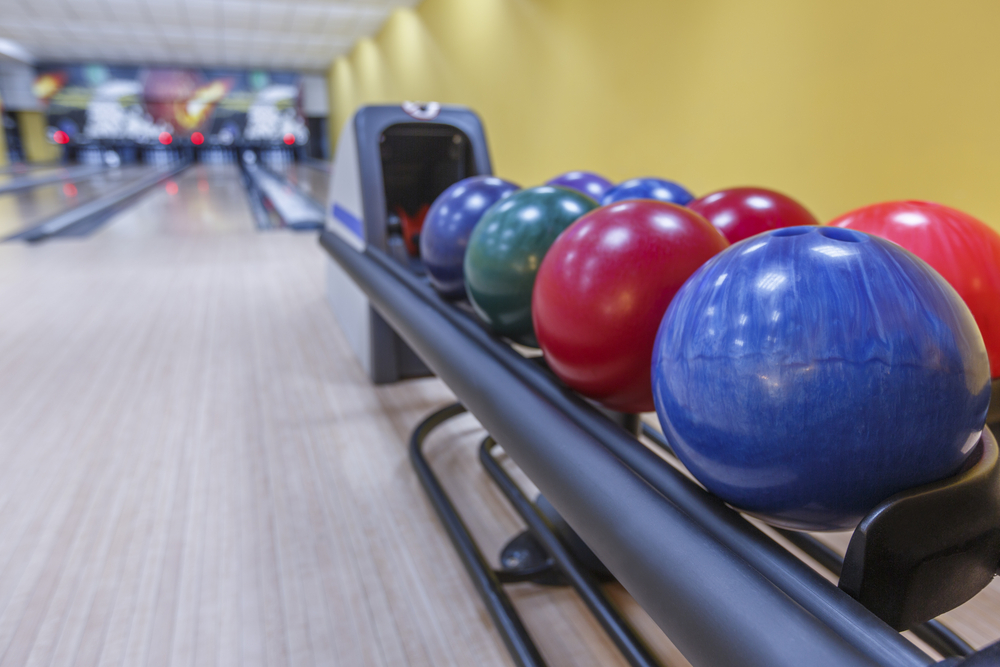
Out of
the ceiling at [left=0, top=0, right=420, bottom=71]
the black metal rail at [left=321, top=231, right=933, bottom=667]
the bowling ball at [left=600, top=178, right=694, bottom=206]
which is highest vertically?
the ceiling at [left=0, top=0, right=420, bottom=71]

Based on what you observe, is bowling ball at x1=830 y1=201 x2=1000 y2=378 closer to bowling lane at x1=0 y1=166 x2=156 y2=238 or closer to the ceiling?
bowling lane at x1=0 y1=166 x2=156 y2=238

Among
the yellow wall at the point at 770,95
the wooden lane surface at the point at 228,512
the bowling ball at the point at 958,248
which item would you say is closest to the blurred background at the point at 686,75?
the yellow wall at the point at 770,95

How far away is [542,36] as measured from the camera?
13.8 feet

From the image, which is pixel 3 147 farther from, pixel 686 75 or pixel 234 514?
pixel 234 514

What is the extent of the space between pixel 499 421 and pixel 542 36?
402cm

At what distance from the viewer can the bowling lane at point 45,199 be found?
4.74 m

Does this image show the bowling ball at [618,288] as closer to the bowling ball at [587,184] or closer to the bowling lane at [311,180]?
the bowling ball at [587,184]

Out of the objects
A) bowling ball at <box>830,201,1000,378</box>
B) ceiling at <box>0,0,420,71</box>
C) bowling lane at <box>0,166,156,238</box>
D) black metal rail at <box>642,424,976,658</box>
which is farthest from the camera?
ceiling at <box>0,0,420,71</box>

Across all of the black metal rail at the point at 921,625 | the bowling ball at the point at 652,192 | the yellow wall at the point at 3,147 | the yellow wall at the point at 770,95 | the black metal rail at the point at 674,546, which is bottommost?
the black metal rail at the point at 921,625

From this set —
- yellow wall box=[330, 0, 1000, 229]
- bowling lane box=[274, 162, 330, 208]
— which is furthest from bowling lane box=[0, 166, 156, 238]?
yellow wall box=[330, 0, 1000, 229]

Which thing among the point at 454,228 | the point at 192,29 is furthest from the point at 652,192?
the point at 192,29

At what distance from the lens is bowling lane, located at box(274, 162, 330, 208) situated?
23.5 ft

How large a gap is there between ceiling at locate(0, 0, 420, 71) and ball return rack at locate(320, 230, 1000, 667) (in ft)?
23.5

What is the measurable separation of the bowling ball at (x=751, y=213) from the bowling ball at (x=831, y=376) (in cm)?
43
